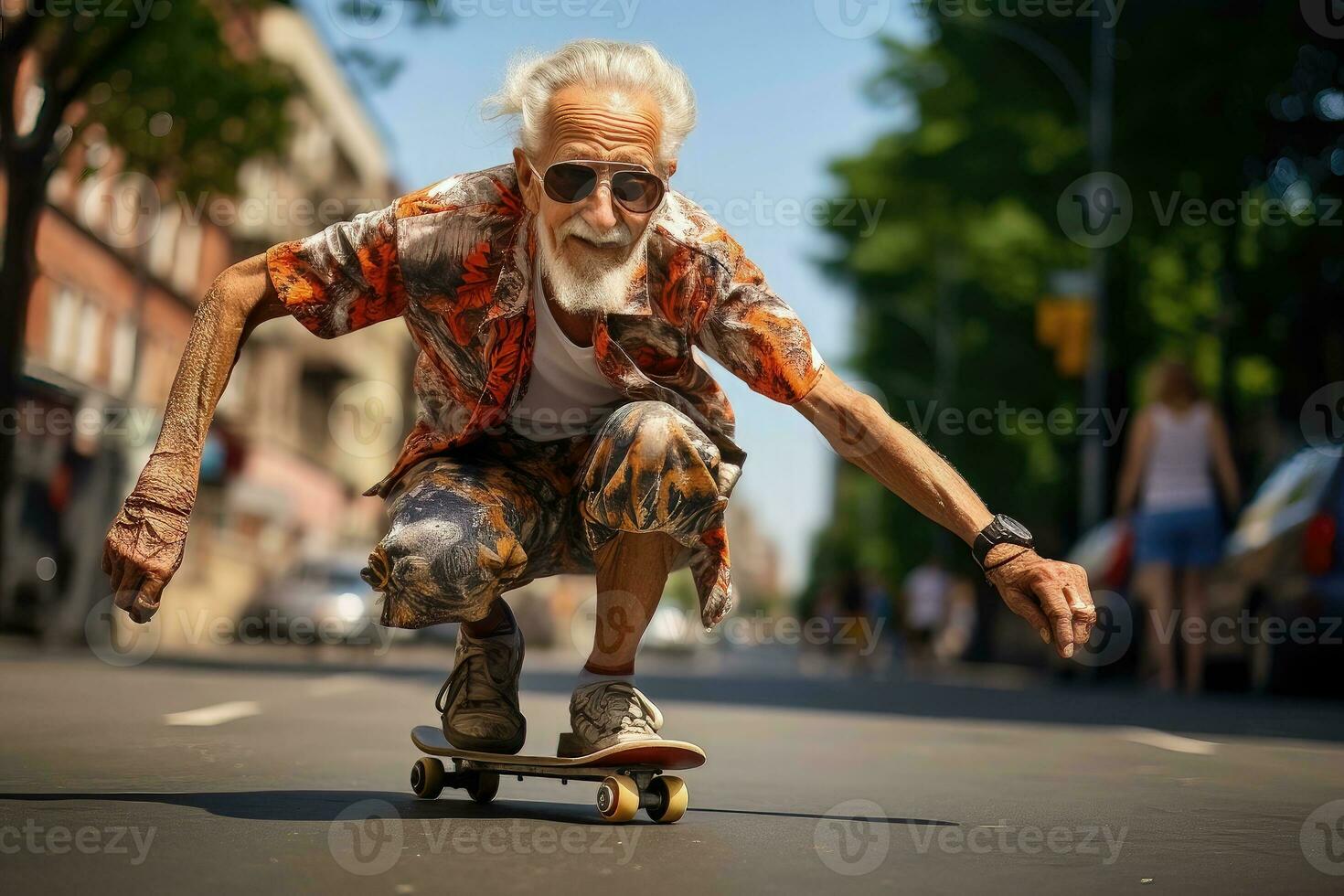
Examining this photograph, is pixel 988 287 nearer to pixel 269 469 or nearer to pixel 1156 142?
pixel 1156 142

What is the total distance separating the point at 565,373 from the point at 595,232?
1.50ft

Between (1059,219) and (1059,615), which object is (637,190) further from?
(1059,219)

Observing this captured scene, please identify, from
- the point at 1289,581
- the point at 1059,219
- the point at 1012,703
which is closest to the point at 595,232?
the point at 1289,581

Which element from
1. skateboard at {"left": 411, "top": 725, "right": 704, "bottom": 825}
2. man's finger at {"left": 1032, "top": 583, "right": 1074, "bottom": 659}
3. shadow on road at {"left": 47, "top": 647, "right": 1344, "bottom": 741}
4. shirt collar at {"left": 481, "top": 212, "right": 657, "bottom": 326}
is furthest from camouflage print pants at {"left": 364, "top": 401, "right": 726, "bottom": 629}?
shadow on road at {"left": 47, "top": 647, "right": 1344, "bottom": 741}

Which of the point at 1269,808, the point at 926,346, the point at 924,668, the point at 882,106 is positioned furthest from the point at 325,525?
→ the point at 1269,808

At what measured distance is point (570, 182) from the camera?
186 inches

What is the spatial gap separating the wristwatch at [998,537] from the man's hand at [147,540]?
5.45ft

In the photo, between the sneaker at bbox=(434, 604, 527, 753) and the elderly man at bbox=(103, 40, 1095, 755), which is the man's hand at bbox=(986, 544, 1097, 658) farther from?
the sneaker at bbox=(434, 604, 527, 753)

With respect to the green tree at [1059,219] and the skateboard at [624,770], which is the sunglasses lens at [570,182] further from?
the green tree at [1059,219]

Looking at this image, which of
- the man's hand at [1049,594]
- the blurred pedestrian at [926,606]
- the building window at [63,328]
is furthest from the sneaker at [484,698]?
the building window at [63,328]

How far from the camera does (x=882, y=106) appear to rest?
141 ft

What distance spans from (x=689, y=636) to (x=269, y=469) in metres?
11.5

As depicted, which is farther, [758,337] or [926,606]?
[926,606]

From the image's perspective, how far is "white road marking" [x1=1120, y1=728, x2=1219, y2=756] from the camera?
8008 mm
